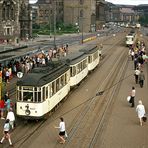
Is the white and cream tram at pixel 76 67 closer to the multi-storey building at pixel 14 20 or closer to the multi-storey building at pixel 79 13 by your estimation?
the multi-storey building at pixel 14 20

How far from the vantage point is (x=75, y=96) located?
3067 centimetres

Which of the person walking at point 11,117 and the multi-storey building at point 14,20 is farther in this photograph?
the multi-storey building at point 14,20

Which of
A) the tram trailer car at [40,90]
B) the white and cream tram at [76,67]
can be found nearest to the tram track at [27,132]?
the tram trailer car at [40,90]

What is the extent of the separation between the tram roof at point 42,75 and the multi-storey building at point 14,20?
191ft

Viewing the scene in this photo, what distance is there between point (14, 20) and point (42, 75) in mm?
72709

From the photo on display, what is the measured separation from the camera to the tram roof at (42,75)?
21609mm

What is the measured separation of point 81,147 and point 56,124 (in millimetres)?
3898

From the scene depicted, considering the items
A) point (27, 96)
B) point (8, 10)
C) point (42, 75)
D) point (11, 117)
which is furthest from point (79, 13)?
point (11, 117)

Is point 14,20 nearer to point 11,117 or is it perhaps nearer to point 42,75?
point 42,75

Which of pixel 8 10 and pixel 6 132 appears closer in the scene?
pixel 6 132

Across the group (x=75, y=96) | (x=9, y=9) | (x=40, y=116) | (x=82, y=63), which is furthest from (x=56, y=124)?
(x=9, y=9)

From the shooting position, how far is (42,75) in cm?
2244

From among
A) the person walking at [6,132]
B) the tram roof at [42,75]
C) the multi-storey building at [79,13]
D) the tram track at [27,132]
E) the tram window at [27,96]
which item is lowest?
the tram track at [27,132]

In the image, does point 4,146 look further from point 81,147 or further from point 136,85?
point 136,85
